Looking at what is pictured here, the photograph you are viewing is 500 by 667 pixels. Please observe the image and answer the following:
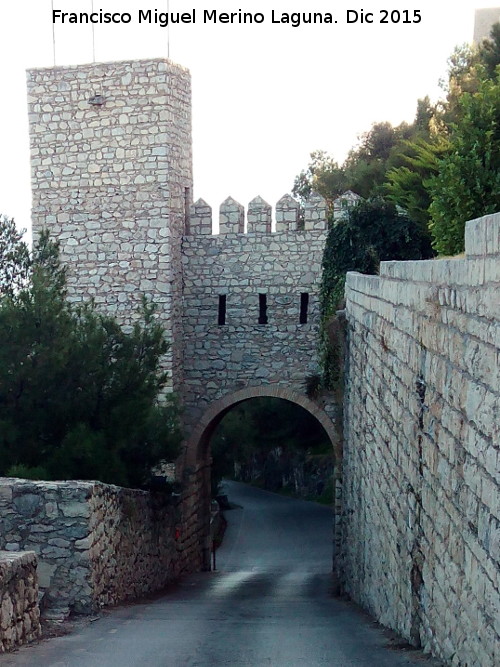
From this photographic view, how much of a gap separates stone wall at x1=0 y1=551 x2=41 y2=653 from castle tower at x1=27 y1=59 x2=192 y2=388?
818cm

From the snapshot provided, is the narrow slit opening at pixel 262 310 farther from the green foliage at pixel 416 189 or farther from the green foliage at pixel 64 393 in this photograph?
the green foliage at pixel 64 393

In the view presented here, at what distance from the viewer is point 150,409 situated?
458 inches

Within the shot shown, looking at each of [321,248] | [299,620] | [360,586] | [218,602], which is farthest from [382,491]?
[321,248]

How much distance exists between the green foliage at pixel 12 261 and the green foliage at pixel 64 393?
0.69 feet

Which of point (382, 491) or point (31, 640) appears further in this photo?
point (382, 491)

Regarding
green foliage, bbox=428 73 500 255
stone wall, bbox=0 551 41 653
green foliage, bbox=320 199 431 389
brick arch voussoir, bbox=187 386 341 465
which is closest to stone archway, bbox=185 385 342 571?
brick arch voussoir, bbox=187 386 341 465

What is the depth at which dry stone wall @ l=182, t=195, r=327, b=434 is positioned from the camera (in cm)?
1492

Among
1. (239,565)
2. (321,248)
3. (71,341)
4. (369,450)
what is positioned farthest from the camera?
(239,565)

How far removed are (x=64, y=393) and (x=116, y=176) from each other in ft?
17.1

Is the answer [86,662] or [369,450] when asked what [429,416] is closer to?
[86,662]

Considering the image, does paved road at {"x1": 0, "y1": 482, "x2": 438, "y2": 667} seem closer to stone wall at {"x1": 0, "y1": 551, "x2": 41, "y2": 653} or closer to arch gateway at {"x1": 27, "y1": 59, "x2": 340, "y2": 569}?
stone wall at {"x1": 0, "y1": 551, "x2": 41, "y2": 653}

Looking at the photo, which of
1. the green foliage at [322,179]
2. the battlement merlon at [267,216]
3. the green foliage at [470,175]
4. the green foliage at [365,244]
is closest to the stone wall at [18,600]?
the green foliage at [470,175]

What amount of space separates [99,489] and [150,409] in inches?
127

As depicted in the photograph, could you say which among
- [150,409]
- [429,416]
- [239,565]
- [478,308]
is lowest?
[239,565]
